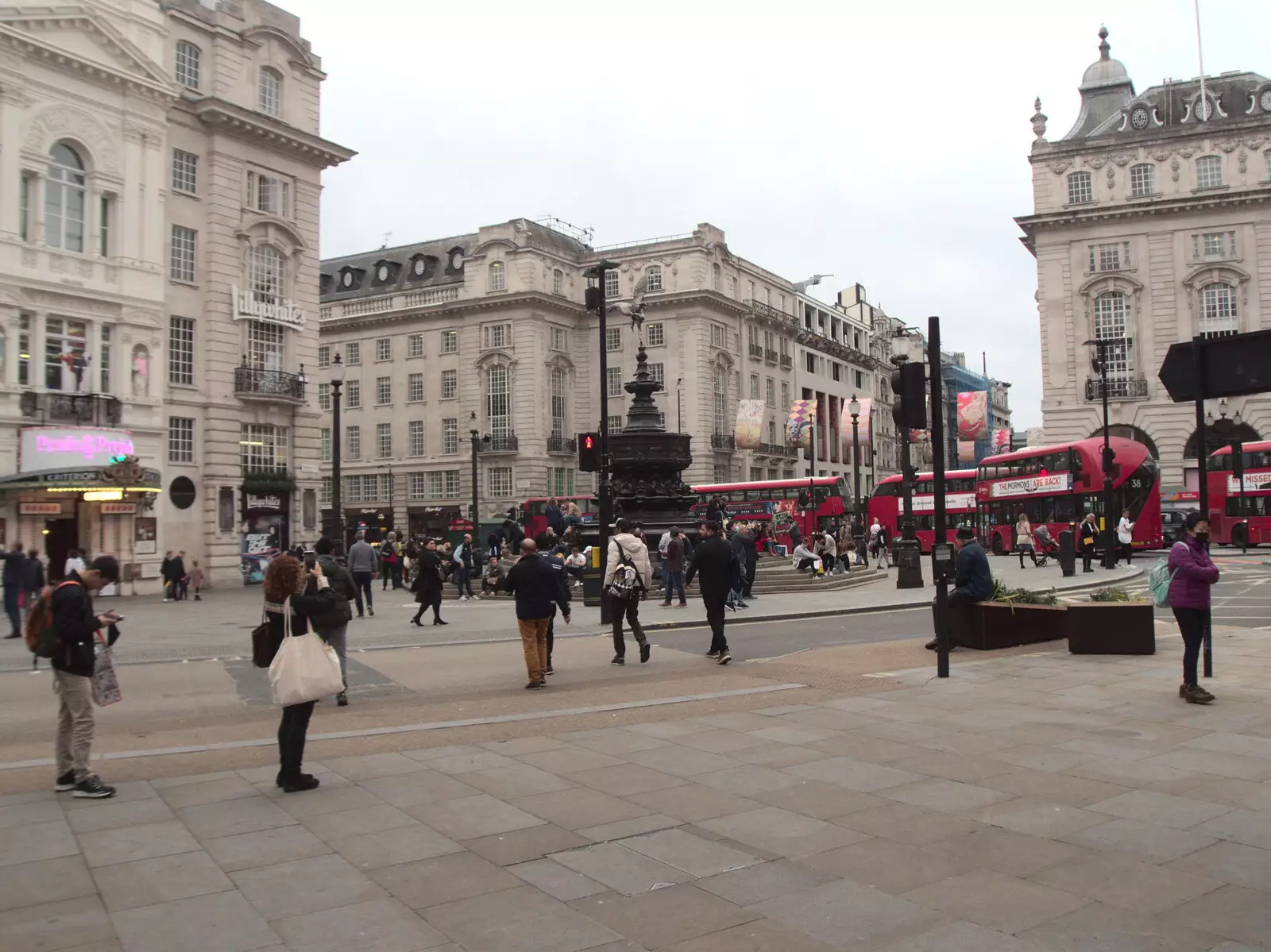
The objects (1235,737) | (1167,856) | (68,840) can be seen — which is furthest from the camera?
(1235,737)

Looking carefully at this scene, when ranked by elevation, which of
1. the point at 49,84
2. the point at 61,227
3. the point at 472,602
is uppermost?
the point at 49,84

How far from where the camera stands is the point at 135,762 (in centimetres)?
754

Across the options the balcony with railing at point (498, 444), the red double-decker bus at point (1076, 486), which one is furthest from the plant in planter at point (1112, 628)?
the balcony with railing at point (498, 444)

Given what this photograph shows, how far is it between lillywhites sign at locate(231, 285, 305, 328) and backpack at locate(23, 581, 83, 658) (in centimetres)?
3062

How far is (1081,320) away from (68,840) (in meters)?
57.0

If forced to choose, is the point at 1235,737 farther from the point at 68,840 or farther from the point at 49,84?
the point at 49,84

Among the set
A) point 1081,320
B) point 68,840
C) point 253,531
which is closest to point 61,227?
point 253,531

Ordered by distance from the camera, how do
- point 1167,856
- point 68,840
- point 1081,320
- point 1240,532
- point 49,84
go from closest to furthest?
point 1167,856, point 68,840, point 49,84, point 1240,532, point 1081,320

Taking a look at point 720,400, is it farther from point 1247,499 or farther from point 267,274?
point 267,274

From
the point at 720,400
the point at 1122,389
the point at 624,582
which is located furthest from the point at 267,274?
the point at 1122,389

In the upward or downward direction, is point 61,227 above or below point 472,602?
above

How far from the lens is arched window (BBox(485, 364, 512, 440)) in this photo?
61812 millimetres

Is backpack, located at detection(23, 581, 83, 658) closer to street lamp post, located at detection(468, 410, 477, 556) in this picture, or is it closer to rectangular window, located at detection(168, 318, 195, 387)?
street lamp post, located at detection(468, 410, 477, 556)

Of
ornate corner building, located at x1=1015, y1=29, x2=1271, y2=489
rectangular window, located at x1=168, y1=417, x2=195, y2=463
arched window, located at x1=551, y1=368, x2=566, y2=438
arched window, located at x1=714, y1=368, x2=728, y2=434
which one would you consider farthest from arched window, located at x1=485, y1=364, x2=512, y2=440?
ornate corner building, located at x1=1015, y1=29, x2=1271, y2=489
